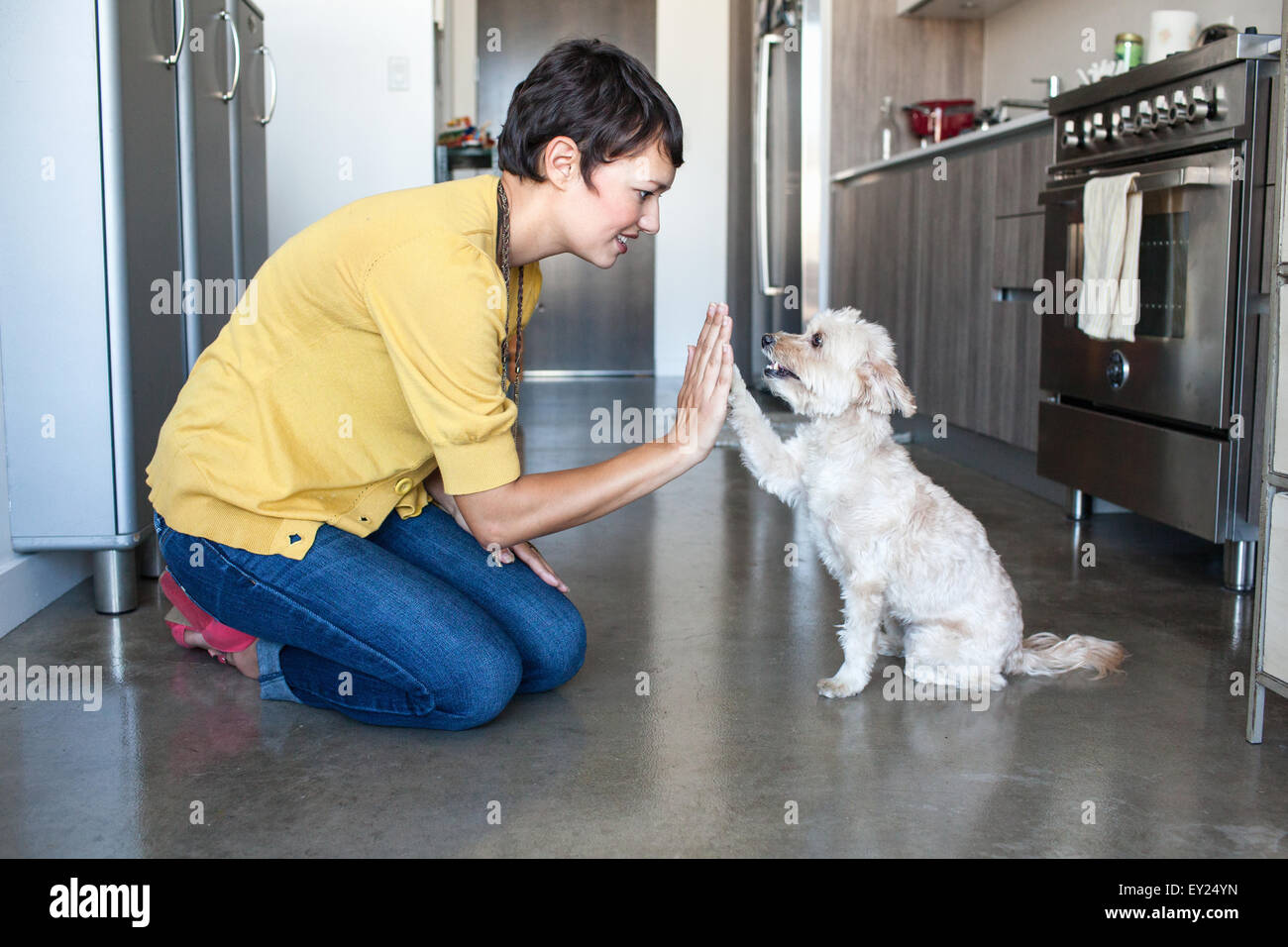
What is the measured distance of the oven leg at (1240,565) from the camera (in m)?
2.74

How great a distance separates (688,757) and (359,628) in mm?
518

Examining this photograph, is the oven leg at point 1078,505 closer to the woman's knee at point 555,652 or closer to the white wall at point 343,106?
the woman's knee at point 555,652

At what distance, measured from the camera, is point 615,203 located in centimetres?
167

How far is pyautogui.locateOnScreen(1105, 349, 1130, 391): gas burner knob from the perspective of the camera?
3143 mm

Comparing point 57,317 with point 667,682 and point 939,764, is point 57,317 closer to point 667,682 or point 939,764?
point 667,682

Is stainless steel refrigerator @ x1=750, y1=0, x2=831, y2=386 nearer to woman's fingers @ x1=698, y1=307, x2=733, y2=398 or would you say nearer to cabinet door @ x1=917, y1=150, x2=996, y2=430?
cabinet door @ x1=917, y1=150, x2=996, y2=430

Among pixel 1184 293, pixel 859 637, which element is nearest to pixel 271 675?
pixel 859 637

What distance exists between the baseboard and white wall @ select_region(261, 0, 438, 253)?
7.96ft

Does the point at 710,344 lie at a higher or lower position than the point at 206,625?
higher

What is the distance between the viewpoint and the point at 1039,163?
12.1 feet

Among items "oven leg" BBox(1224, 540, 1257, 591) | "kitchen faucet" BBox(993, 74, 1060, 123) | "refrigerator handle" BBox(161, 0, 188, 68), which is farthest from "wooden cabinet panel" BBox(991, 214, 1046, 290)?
"refrigerator handle" BBox(161, 0, 188, 68)

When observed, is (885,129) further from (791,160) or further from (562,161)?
(562,161)

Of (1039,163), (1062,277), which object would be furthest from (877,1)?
(1062,277)

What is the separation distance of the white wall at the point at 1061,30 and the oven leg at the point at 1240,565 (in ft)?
5.31
